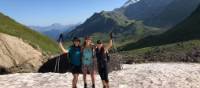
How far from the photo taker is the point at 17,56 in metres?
38.0

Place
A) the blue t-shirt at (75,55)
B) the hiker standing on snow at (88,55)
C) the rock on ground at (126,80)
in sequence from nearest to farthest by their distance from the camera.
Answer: the blue t-shirt at (75,55) → the hiker standing on snow at (88,55) → the rock on ground at (126,80)

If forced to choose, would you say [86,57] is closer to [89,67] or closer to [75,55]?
[89,67]

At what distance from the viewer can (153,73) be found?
31.0 meters

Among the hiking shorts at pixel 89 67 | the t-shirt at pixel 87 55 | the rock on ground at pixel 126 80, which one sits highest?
the t-shirt at pixel 87 55

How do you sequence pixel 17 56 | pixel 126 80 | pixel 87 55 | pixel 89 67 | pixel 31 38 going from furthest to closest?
1. pixel 31 38
2. pixel 17 56
3. pixel 126 80
4. pixel 89 67
5. pixel 87 55

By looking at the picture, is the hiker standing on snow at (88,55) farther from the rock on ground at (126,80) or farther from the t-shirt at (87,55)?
the rock on ground at (126,80)

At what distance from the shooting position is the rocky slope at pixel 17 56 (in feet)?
121

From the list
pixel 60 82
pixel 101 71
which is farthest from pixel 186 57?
pixel 101 71

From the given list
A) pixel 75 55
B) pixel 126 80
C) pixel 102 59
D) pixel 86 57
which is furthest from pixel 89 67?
pixel 126 80

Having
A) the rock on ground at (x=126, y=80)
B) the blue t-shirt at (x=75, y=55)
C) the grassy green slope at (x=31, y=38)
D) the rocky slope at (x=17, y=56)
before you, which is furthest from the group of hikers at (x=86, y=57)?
the grassy green slope at (x=31, y=38)

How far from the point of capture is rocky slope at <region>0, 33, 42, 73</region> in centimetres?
3688

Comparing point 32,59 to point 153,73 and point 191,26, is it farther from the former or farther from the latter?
point 191,26

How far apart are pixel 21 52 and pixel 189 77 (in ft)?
51.6

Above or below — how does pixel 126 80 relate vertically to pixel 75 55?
below
